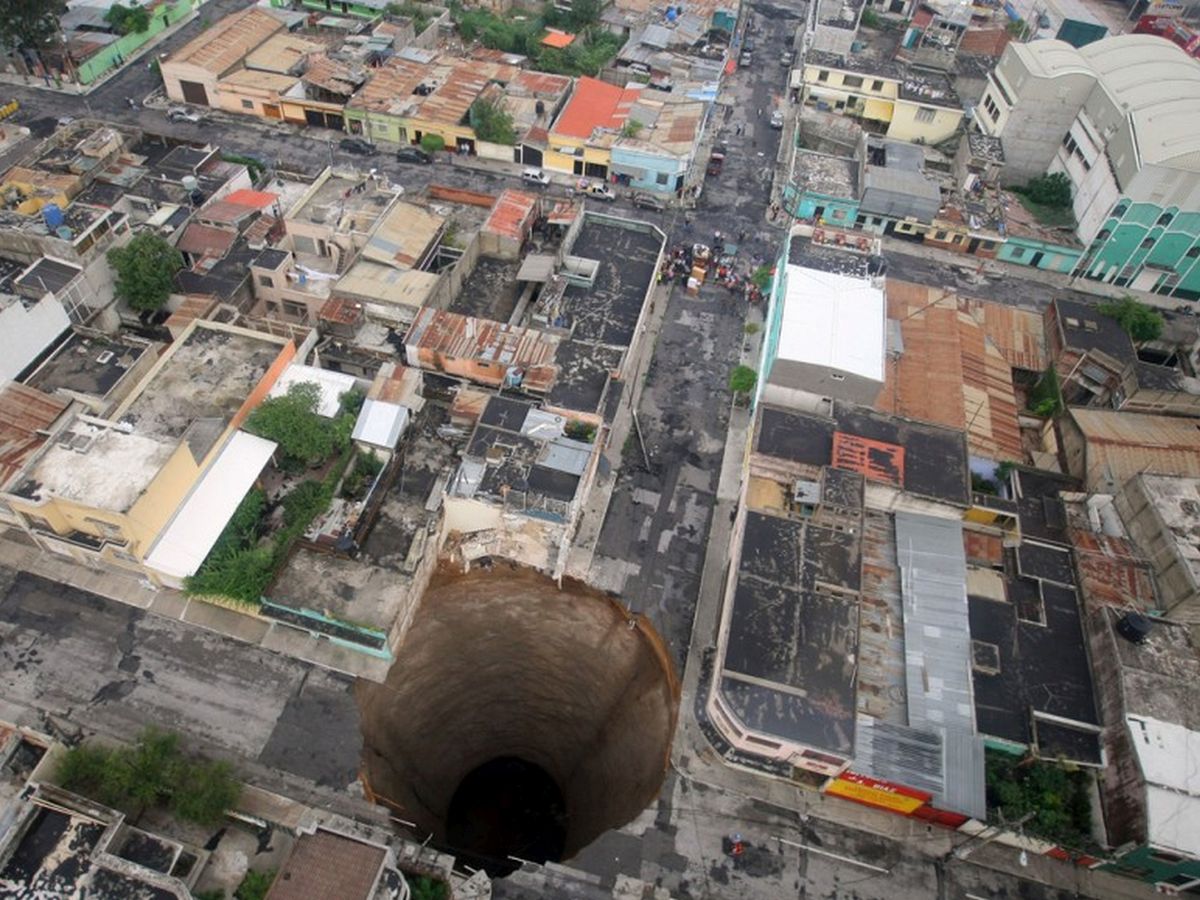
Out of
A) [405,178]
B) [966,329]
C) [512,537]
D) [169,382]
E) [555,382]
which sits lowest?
[512,537]

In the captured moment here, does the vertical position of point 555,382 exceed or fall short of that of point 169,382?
it exceeds it

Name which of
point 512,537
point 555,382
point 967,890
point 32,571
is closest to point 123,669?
point 32,571

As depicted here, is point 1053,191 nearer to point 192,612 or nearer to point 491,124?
point 491,124

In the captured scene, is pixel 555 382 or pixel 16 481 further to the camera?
pixel 555 382

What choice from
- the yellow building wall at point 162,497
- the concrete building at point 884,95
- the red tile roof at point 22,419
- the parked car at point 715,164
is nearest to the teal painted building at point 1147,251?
the concrete building at point 884,95

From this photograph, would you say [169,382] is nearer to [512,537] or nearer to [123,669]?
[123,669]

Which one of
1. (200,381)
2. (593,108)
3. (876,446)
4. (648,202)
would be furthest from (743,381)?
(593,108)

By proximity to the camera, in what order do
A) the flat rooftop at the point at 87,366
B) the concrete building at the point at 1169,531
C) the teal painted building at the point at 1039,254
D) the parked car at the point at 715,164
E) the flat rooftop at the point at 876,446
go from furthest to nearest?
the parked car at the point at 715,164
the teal painted building at the point at 1039,254
the flat rooftop at the point at 87,366
the flat rooftop at the point at 876,446
the concrete building at the point at 1169,531

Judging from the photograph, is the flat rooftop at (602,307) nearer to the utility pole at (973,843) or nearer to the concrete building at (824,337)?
the concrete building at (824,337)

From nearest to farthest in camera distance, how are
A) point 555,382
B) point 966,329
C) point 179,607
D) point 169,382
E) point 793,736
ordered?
point 793,736, point 179,607, point 169,382, point 555,382, point 966,329
